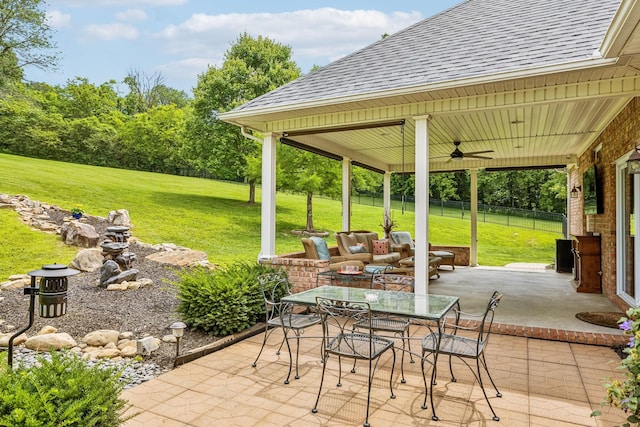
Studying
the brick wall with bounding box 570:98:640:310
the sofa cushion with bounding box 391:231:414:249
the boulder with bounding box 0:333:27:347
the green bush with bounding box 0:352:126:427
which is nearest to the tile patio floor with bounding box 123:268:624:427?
the green bush with bounding box 0:352:126:427

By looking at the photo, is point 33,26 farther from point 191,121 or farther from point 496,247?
point 496,247

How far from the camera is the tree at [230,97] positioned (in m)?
17.7

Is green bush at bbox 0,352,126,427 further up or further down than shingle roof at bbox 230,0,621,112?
further down

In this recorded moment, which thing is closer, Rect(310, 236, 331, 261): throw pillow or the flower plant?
the flower plant

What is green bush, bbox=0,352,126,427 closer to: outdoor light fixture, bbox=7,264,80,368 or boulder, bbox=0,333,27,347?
outdoor light fixture, bbox=7,264,80,368

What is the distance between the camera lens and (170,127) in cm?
2725

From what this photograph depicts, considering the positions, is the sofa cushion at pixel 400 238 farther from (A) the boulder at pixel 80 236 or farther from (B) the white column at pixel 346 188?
(A) the boulder at pixel 80 236

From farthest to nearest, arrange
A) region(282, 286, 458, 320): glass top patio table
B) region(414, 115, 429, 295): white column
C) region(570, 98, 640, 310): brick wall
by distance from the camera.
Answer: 1. region(414, 115, 429, 295): white column
2. region(570, 98, 640, 310): brick wall
3. region(282, 286, 458, 320): glass top patio table

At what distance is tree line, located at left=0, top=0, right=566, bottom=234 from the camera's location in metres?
15.7

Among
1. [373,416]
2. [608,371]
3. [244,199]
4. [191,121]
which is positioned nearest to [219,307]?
[373,416]

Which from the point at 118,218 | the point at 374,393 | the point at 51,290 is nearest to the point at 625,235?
the point at 374,393

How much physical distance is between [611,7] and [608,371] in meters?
4.30

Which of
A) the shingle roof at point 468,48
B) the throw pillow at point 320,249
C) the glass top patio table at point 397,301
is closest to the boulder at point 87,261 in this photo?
the throw pillow at point 320,249

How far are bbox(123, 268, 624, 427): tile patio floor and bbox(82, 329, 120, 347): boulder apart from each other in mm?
1471
